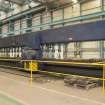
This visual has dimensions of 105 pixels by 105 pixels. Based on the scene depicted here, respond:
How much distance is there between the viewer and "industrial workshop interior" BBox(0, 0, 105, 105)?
7.10 m

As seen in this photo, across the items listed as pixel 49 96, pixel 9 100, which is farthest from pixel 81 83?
pixel 9 100

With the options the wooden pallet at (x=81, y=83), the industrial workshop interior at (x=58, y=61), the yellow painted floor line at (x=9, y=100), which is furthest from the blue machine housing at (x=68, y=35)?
the yellow painted floor line at (x=9, y=100)

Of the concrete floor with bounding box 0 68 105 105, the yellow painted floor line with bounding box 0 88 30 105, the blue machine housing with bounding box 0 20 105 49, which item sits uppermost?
the blue machine housing with bounding box 0 20 105 49

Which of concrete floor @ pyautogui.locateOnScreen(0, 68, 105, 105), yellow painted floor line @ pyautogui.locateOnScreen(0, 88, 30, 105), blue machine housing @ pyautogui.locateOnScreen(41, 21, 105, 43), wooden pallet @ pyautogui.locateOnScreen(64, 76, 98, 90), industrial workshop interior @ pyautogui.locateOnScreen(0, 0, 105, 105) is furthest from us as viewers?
wooden pallet @ pyautogui.locateOnScreen(64, 76, 98, 90)

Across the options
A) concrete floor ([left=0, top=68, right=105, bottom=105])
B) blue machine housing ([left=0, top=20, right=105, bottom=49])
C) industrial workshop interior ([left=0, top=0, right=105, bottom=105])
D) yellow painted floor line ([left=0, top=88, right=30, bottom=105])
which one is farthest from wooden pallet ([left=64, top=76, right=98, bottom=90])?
yellow painted floor line ([left=0, top=88, right=30, bottom=105])

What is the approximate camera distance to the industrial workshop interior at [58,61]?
7102 millimetres

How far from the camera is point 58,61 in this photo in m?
10.7

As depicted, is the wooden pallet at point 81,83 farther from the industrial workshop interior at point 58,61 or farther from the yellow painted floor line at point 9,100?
the yellow painted floor line at point 9,100

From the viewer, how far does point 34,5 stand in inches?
774

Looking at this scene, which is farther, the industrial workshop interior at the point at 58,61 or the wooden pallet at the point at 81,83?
the wooden pallet at the point at 81,83

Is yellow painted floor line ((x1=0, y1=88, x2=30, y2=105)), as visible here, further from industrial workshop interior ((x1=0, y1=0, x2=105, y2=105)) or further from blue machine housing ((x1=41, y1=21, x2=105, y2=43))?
blue machine housing ((x1=41, y1=21, x2=105, y2=43))

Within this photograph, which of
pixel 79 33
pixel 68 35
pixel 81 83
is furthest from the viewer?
pixel 81 83

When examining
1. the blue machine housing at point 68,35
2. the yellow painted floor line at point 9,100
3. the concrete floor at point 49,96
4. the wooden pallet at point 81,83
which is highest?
the blue machine housing at point 68,35

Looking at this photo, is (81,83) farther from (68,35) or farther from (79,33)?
(79,33)
